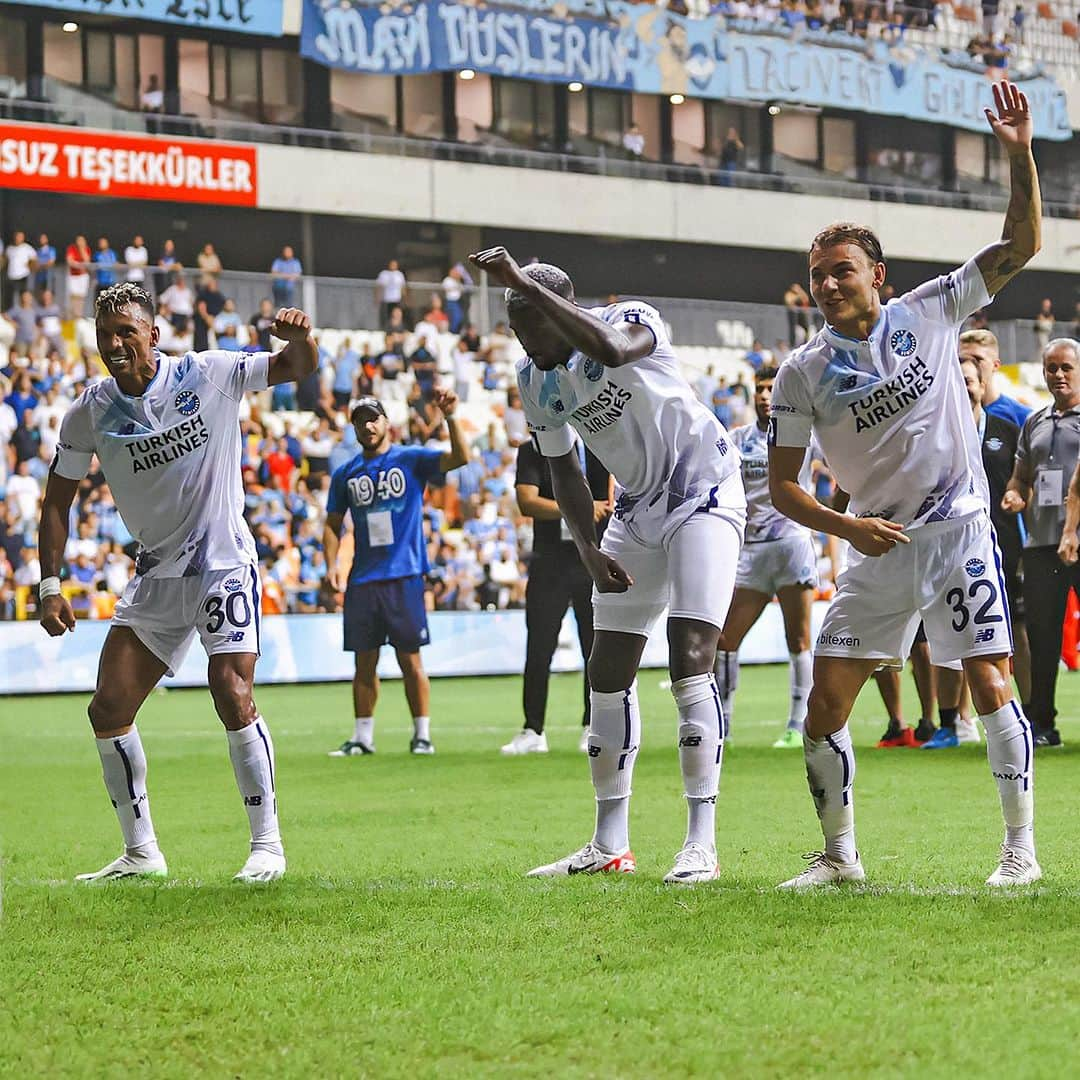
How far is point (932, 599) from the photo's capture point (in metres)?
5.74

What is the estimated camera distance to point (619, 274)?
40875 millimetres

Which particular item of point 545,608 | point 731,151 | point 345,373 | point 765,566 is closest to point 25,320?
point 345,373

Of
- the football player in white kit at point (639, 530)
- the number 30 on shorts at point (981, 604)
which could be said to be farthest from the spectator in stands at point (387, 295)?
the number 30 on shorts at point (981, 604)

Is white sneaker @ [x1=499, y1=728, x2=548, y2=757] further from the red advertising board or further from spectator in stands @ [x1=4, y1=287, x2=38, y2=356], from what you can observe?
the red advertising board

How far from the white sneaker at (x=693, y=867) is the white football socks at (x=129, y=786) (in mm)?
2077

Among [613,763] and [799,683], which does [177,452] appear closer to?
[613,763]

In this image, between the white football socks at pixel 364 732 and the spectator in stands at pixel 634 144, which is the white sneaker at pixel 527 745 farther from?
the spectator in stands at pixel 634 144

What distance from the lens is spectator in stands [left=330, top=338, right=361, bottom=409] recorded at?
27.6 m

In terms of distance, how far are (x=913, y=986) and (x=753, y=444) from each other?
7.66 m

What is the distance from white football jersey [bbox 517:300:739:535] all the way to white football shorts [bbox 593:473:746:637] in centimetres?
6

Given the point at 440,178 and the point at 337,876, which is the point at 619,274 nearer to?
the point at 440,178

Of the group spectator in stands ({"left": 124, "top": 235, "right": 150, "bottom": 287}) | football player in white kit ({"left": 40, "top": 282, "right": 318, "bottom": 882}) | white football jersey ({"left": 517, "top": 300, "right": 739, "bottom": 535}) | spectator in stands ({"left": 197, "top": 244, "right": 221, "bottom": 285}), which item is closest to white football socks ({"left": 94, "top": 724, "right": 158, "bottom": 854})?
football player in white kit ({"left": 40, "top": 282, "right": 318, "bottom": 882})

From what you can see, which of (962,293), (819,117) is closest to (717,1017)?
Result: (962,293)

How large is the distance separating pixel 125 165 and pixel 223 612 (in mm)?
27449
